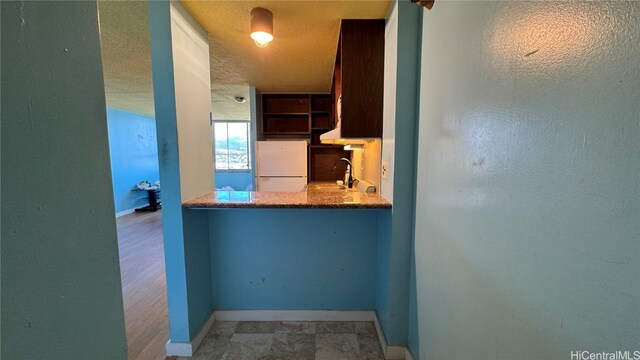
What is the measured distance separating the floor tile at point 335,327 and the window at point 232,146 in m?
5.98

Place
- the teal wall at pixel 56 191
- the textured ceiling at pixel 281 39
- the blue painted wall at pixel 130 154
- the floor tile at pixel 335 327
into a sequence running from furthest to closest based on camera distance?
1. the blue painted wall at pixel 130 154
2. the floor tile at pixel 335 327
3. the textured ceiling at pixel 281 39
4. the teal wall at pixel 56 191

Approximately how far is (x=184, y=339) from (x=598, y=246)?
2.02m

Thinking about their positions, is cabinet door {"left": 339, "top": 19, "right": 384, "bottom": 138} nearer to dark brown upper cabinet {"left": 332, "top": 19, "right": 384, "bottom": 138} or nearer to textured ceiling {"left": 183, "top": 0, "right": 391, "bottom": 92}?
dark brown upper cabinet {"left": 332, "top": 19, "right": 384, "bottom": 138}

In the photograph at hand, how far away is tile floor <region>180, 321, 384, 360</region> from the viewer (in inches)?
61.8

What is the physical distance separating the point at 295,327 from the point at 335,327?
31cm

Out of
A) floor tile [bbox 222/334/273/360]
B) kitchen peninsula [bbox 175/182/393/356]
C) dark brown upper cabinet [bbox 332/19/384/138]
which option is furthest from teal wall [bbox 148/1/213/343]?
dark brown upper cabinet [bbox 332/19/384/138]

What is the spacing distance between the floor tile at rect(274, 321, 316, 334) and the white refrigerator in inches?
78.3

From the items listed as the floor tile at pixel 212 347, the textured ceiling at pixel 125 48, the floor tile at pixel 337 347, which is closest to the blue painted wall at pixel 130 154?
the textured ceiling at pixel 125 48

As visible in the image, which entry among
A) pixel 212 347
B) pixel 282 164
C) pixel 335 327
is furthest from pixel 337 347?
pixel 282 164

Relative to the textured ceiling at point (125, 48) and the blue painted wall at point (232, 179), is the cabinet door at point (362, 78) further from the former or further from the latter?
the blue painted wall at point (232, 179)

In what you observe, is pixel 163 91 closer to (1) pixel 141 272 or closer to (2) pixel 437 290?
(2) pixel 437 290

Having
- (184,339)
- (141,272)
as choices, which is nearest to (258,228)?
(184,339)

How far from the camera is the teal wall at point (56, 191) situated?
367mm

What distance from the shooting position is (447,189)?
39.0 inches
